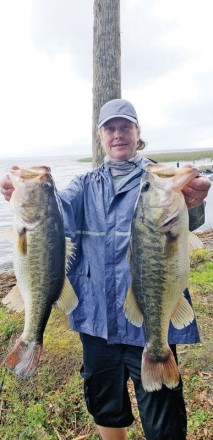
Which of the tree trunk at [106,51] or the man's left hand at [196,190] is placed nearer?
the man's left hand at [196,190]

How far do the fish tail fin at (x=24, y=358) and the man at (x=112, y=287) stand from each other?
60 centimetres

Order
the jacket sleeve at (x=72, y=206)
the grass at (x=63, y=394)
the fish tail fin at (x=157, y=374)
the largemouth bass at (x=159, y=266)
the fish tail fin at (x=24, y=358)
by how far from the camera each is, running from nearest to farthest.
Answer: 1. the largemouth bass at (x=159, y=266)
2. the fish tail fin at (x=24, y=358)
3. the fish tail fin at (x=157, y=374)
4. the jacket sleeve at (x=72, y=206)
5. the grass at (x=63, y=394)

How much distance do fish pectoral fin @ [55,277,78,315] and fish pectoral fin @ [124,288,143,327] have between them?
361mm

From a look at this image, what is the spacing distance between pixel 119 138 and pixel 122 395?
2039 millimetres

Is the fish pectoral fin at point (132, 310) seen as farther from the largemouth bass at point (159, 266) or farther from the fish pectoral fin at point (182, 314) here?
the fish pectoral fin at point (182, 314)

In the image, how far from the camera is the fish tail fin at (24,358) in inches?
99.6

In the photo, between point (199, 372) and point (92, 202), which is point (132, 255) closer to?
point (92, 202)

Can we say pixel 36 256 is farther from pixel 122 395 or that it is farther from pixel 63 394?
pixel 63 394

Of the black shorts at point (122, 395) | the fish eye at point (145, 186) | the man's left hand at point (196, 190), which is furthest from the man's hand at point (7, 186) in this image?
the black shorts at point (122, 395)

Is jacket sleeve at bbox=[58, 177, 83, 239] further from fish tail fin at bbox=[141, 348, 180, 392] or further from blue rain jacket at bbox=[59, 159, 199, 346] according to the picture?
fish tail fin at bbox=[141, 348, 180, 392]

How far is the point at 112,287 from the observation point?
117 inches

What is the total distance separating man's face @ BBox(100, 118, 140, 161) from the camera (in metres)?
3.22

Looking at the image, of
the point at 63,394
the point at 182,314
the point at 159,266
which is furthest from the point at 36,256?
the point at 63,394

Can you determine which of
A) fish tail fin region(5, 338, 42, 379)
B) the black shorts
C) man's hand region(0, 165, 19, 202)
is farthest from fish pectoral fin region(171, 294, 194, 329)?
man's hand region(0, 165, 19, 202)
